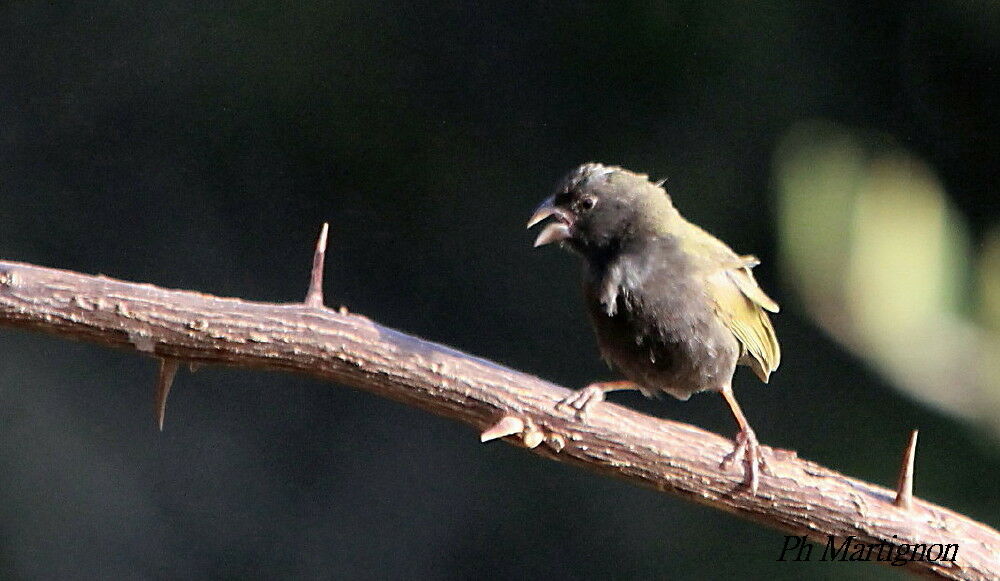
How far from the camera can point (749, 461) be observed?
9.39ft

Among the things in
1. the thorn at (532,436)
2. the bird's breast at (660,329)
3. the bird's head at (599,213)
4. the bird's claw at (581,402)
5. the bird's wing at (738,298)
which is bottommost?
the thorn at (532,436)

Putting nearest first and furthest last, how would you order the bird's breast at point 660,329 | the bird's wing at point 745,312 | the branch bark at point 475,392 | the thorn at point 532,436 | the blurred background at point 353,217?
the branch bark at point 475,392 < the thorn at point 532,436 < the bird's breast at point 660,329 < the bird's wing at point 745,312 < the blurred background at point 353,217

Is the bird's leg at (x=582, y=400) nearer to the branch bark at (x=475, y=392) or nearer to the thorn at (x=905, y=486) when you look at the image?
the branch bark at (x=475, y=392)

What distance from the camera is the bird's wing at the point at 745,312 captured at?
136 inches

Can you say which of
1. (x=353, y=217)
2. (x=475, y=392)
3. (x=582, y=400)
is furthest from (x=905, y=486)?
(x=353, y=217)

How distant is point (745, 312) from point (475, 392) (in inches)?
45.1

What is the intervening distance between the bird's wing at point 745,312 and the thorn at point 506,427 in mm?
928

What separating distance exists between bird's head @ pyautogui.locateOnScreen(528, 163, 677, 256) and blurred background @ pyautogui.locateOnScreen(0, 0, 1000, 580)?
2.24 metres

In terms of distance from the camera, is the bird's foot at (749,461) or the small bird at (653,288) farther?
the small bird at (653,288)

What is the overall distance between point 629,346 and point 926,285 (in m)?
0.83

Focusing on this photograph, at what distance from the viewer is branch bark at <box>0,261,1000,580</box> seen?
8.73ft

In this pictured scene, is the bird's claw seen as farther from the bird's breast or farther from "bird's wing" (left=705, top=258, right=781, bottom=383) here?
"bird's wing" (left=705, top=258, right=781, bottom=383)

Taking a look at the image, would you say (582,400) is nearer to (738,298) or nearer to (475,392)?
(475,392)

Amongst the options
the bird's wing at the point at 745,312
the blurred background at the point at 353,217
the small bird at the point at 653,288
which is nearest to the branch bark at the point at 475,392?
the small bird at the point at 653,288
